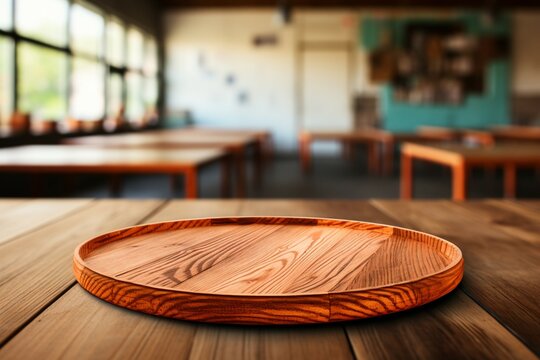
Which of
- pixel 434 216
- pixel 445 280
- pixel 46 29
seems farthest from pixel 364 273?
pixel 46 29

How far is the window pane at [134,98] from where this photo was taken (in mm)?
8039

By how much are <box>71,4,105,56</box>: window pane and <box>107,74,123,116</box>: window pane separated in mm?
587

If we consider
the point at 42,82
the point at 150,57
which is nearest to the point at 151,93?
the point at 150,57

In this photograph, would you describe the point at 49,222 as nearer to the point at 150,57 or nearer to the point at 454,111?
the point at 150,57

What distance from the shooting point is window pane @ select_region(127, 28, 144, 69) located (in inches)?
317

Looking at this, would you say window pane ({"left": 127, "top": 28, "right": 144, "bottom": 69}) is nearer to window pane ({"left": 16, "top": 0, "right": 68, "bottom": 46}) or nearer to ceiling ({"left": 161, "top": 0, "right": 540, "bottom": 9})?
ceiling ({"left": 161, "top": 0, "right": 540, "bottom": 9})

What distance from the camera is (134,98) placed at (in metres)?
8.35

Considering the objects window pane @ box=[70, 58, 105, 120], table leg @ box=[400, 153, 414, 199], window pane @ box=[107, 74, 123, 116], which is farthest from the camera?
window pane @ box=[107, 74, 123, 116]

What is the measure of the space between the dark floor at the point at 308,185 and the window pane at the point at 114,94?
1.04 meters

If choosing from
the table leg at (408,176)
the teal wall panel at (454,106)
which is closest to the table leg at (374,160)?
the teal wall panel at (454,106)

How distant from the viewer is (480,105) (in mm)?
9570

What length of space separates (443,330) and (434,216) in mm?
550

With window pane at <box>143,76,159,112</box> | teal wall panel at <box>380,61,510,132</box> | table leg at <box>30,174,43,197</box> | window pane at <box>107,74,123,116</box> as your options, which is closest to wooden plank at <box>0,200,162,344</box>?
table leg at <box>30,174,43,197</box>

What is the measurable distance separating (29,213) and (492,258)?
0.78 meters
